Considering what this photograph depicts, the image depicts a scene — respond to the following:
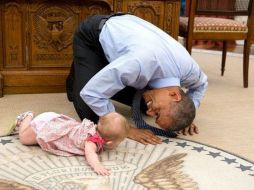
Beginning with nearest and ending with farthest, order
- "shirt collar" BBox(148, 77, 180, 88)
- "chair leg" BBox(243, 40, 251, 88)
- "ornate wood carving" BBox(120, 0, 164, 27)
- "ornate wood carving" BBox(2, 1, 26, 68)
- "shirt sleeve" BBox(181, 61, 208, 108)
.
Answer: "shirt collar" BBox(148, 77, 180, 88) → "shirt sleeve" BBox(181, 61, 208, 108) → "ornate wood carving" BBox(2, 1, 26, 68) → "ornate wood carving" BBox(120, 0, 164, 27) → "chair leg" BBox(243, 40, 251, 88)

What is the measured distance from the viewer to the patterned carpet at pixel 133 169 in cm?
170

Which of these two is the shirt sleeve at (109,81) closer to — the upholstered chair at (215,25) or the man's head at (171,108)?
the man's head at (171,108)

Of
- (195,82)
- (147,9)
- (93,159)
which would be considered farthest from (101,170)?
(147,9)

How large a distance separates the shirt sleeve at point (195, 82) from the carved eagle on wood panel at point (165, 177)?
1.33ft

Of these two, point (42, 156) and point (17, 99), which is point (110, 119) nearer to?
point (42, 156)

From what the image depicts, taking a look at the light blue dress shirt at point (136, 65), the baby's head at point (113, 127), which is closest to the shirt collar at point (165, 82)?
the light blue dress shirt at point (136, 65)

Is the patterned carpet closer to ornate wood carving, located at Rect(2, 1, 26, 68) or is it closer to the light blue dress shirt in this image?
the light blue dress shirt

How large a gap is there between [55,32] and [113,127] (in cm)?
131

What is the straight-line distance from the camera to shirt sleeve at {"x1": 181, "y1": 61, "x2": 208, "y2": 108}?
210 cm

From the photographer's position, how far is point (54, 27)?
2.94 metres

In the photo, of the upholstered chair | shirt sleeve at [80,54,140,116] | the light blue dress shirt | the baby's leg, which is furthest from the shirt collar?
the upholstered chair

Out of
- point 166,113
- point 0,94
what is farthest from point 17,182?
point 0,94

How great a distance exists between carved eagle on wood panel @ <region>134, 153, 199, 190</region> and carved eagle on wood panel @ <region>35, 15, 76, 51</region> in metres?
1.35

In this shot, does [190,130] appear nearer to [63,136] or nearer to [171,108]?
[171,108]
